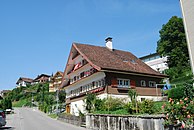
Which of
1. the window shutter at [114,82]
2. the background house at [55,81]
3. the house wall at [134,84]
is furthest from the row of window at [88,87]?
the background house at [55,81]

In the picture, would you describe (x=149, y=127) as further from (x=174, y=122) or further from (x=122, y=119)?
(x=174, y=122)

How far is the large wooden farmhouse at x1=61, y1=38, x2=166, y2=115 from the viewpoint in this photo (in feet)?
91.9

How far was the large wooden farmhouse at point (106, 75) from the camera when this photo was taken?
28.0 metres

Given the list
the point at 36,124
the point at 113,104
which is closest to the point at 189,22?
the point at 113,104

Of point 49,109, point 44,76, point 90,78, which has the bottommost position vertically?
point 49,109

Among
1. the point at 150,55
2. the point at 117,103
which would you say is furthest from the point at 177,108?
the point at 150,55

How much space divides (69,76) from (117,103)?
17.5 meters

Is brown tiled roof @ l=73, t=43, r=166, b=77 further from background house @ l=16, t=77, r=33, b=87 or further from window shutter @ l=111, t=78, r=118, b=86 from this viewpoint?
background house @ l=16, t=77, r=33, b=87

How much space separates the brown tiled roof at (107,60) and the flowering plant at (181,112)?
61.9ft

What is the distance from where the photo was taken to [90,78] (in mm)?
31719

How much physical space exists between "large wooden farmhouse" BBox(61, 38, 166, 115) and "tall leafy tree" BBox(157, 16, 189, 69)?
57.6 ft

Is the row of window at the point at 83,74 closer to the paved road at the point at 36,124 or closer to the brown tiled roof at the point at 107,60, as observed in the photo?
the brown tiled roof at the point at 107,60

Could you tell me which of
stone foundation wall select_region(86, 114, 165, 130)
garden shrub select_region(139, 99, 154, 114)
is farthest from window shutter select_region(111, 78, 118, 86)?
garden shrub select_region(139, 99, 154, 114)

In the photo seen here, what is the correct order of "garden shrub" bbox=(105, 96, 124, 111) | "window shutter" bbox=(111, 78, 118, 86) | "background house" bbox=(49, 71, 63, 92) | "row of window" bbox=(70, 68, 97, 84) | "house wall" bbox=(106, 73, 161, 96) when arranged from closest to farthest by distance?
"garden shrub" bbox=(105, 96, 124, 111) → "house wall" bbox=(106, 73, 161, 96) → "window shutter" bbox=(111, 78, 118, 86) → "row of window" bbox=(70, 68, 97, 84) → "background house" bbox=(49, 71, 63, 92)
